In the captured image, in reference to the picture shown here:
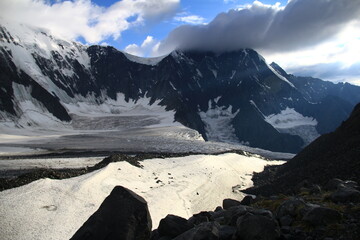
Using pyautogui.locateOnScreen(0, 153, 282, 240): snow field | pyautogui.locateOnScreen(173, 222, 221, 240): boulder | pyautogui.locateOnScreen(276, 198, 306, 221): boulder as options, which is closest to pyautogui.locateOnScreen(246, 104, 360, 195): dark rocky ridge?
pyautogui.locateOnScreen(0, 153, 282, 240): snow field

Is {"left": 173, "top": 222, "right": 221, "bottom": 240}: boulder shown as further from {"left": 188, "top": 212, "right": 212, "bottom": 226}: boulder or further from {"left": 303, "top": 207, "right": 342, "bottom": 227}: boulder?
{"left": 303, "top": 207, "right": 342, "bottom": 227}: boulder

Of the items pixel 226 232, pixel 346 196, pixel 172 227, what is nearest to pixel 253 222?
pixel 226 232

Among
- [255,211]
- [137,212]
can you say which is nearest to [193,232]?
[255,211]

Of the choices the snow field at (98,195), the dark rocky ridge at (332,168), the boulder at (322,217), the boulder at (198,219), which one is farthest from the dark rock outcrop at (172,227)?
the dark rocky ridge at (332,168)

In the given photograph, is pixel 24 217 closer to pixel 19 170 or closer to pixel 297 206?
pixel 297 206

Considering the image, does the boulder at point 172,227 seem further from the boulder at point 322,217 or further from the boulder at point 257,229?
the boulder at point 322,217
